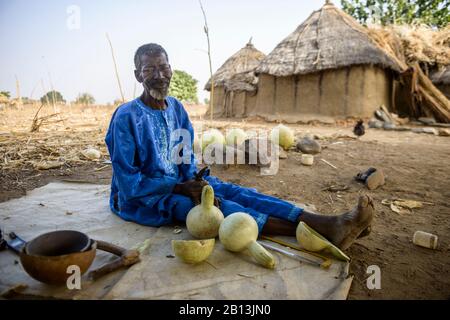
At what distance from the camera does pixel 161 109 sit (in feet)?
7.47

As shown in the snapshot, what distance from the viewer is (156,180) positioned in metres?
2.04

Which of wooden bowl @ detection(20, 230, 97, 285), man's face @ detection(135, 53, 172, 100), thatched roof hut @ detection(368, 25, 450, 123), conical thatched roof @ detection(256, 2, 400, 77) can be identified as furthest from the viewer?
thatched roof hut @ detection(368, 25, 450, 123)

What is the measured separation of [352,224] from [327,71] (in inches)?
350

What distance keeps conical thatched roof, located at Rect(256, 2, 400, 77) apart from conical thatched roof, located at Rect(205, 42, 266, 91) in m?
1.83

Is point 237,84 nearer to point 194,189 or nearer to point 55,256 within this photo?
point 194,189

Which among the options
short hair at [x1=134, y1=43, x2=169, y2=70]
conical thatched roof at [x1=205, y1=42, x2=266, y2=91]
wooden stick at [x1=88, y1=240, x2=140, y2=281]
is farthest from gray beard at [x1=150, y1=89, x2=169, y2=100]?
conical thatched roof at [x1=205, y1=42, x2=266, y2=91]

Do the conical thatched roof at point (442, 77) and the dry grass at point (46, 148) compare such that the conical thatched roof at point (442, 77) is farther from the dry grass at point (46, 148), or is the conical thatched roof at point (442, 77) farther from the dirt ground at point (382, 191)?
the dry grass at point (46, 148)

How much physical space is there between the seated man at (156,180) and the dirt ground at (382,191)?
0.31 meters

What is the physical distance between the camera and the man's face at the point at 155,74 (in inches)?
82.7

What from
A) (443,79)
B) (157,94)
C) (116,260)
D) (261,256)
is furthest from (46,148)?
(443,79)

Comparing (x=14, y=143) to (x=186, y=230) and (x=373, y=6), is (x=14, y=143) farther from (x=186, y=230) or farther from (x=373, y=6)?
(x=373, y=6)

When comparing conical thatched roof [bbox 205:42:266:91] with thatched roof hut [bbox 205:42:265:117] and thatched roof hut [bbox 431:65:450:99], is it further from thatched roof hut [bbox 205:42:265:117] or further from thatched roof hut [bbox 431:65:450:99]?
thatched roof hut [bbox 431:65:450:99]

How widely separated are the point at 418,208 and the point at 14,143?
5.71 m

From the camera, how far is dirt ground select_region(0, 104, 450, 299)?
1590 mm
